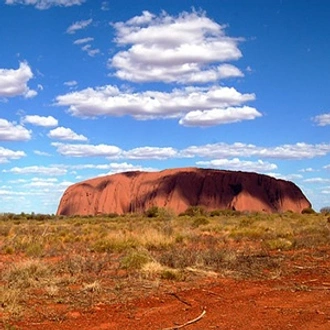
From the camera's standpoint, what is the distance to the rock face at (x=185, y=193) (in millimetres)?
86062

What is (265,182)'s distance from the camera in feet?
296

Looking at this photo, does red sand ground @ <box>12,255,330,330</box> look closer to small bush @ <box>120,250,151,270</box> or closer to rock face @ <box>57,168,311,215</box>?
small bush @ <box>120,250,151,270</box>

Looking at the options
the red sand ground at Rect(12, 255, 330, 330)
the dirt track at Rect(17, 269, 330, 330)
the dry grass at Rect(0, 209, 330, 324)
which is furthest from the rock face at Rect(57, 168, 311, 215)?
the dirt track at Rect(17, 269, 330, 330)

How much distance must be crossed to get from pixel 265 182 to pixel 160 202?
18969 mm

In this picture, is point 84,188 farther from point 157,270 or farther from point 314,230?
point 157,270

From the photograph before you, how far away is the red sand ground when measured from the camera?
745cm

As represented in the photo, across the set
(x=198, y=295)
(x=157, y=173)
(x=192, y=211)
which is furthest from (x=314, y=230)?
(x=157, y=173)

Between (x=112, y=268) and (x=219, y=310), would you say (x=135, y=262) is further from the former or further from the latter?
(x=219, y=310)

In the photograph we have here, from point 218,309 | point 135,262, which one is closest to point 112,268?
point 135,262

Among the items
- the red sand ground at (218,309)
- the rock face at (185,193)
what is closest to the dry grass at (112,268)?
the red sand ground at (218,309)

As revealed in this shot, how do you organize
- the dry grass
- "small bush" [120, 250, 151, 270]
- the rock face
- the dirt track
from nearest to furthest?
the dirt track
the dry grass
"small bush" [120, 250, 151, 270]
the rock face

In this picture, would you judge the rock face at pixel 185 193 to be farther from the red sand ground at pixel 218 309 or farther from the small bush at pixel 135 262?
the red sand ground at pixel 218 309

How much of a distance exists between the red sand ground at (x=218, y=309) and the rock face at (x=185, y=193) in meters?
72.5

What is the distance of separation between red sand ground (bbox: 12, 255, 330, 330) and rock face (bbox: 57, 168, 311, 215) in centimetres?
7250
